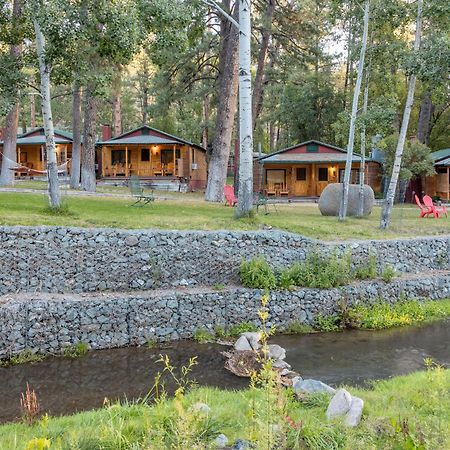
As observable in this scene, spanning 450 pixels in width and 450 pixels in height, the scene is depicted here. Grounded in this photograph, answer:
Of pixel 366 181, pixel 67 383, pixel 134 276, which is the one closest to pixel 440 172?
pixel 366 181

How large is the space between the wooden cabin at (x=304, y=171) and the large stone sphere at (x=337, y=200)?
10109 mm

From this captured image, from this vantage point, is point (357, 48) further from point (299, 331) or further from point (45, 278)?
point (45, 278)

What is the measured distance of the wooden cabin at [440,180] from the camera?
2788 cm

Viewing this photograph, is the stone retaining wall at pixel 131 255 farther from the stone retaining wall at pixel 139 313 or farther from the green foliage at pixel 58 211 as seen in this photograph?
the green foliage at pixel 58 211

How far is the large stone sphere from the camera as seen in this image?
17.9 meters

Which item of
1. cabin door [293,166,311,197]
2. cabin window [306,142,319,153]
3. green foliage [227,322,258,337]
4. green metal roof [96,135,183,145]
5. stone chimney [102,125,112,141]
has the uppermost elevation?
stone chimney [102,125,112,141]

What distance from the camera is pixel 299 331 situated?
10.8 metres

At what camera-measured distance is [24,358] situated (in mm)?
8789

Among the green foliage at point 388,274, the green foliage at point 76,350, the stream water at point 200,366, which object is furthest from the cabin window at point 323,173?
the green foliage at point 76,350

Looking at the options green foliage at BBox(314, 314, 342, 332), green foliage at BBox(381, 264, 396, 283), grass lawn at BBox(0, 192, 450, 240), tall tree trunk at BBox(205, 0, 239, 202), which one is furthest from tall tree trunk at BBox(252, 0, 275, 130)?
green foliage at BBox(314, 314, 342, 332)

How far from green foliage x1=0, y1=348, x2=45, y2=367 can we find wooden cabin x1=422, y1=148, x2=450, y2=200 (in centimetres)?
2423

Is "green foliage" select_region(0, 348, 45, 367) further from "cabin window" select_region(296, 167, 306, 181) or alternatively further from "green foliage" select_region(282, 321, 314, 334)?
"cabin window" select_region(296, 167, 306, 181)

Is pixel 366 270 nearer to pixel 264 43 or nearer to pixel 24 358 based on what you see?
pixel 24 358

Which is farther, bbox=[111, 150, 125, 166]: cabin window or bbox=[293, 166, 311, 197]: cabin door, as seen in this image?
bbox=[111, 150, 125, 166]: cabin window
